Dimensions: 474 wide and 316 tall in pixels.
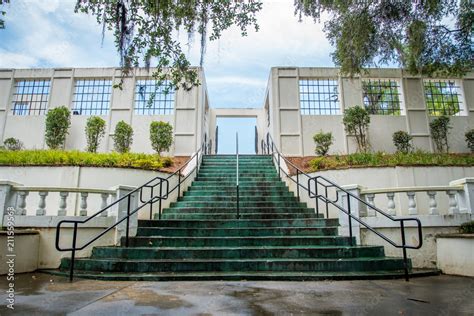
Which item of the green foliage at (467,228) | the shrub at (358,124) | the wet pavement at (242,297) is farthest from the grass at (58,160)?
the shrub at (358,124)

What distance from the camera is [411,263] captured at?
553 cm

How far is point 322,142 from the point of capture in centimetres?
1349

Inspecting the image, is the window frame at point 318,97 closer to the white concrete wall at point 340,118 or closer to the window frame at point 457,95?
the white concrete wall at point 340,118

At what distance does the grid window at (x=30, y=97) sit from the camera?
15.0 meters

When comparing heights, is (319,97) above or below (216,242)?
above

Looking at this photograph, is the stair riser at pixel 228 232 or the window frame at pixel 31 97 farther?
the window frame at pixel 31 97

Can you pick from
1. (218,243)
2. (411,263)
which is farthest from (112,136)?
(411,263)

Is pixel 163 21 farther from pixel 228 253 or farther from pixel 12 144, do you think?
pixel 12 144

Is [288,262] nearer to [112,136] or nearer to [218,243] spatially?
[218,243]

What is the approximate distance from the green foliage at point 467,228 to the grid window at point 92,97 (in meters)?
14.1

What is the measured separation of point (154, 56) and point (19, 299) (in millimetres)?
3539

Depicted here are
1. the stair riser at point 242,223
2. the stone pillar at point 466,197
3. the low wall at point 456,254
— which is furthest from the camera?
the stair riser at point 242,223

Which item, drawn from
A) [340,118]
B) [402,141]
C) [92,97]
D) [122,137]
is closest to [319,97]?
[340,118]

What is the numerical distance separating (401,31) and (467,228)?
627 cm
